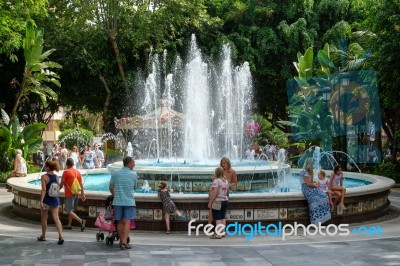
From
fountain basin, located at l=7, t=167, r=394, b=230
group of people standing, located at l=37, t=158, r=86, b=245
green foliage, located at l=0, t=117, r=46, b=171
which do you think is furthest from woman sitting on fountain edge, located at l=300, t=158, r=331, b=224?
green foliage, located at l=0, t=117, r=46, b=171

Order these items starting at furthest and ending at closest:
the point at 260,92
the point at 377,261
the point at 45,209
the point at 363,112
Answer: the point at 260,92 → the point at 363,112 → the point at 45,209 → the point at 377,261

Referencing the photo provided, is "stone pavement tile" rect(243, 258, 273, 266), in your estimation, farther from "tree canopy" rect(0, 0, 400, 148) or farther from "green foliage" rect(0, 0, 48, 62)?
"tree canopy" rect(0, 0, 400, 148)

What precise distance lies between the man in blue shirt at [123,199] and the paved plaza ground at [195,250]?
1.26ft

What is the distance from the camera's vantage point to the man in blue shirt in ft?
34.4

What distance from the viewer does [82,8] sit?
3453 centimetres

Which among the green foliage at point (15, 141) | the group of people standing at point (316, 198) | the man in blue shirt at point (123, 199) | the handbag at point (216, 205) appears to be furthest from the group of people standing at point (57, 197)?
the green foliage at point (15, 141)

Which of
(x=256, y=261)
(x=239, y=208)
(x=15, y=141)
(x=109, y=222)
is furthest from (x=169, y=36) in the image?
(x=256, y=261)

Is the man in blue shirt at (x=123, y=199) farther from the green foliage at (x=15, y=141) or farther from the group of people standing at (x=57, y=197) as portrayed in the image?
the green foliage at (x=15, y=141)

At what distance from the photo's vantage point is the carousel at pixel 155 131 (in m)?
29.4

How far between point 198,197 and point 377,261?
13.2ft

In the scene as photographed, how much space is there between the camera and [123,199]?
10.5 metres

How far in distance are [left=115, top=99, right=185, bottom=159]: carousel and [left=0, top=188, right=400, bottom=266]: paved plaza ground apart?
15751 mm

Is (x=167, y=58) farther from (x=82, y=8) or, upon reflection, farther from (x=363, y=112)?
(x=363, y=112)

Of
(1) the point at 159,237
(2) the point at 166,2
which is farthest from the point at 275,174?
(2) the point at 166,2
